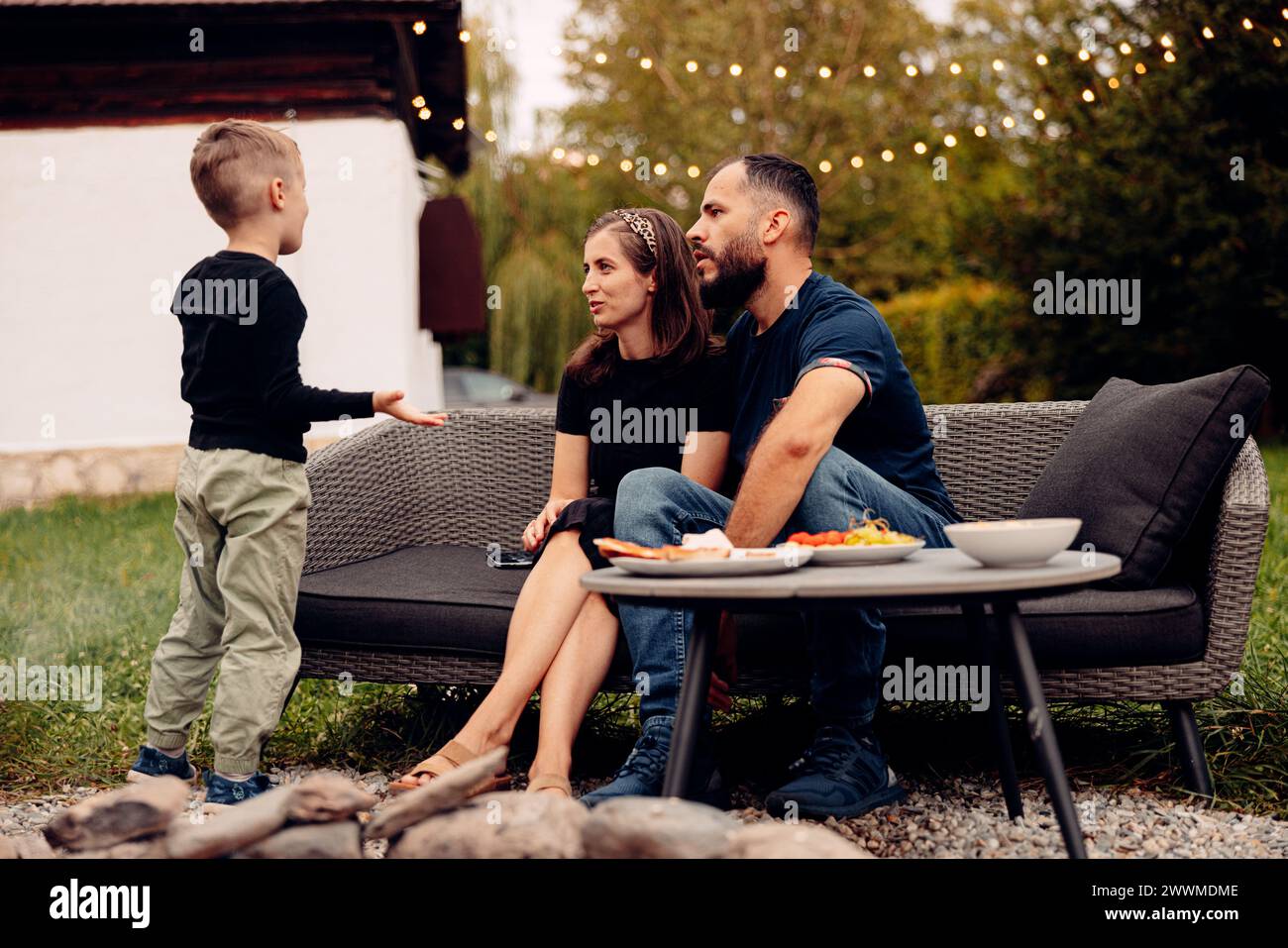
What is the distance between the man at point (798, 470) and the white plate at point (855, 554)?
0.29m

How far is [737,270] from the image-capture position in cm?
290

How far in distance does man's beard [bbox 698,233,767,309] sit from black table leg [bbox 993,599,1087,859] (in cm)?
115

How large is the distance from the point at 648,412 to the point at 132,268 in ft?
23.6

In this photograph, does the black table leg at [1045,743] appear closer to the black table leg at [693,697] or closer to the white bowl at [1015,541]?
the white bowl at [1015,541]

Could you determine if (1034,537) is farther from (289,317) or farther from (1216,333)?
(1216,333)

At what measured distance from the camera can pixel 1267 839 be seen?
2393 mm

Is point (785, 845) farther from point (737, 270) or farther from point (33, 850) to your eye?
point (737, 270)

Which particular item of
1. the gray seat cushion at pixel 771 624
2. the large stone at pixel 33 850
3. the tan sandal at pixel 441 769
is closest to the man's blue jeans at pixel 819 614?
the gray seat cushion at pixel 771 624

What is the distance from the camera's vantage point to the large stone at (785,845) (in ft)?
5.53

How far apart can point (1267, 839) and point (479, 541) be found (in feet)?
6.92

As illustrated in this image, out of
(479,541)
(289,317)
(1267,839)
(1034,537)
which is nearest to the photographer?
(1034,537)

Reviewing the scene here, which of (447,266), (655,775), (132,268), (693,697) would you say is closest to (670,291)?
(655,775)

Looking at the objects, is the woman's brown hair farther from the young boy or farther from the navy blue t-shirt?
the young boy

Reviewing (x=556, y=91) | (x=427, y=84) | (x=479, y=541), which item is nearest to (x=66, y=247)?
(x=427, y=84)
